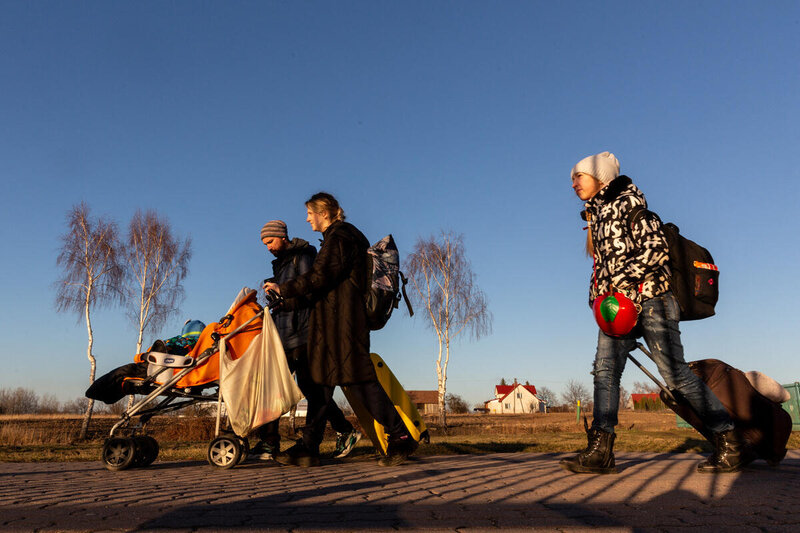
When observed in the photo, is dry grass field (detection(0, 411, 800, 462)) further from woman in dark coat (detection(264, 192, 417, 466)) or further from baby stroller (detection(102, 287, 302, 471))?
baby stroller (detection(102, 287, 302, 471))

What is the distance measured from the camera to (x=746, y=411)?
4512 mm

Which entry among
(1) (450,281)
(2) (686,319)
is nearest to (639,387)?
(1) (450,281)

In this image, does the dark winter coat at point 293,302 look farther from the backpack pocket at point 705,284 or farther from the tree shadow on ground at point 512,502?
the backpack pocket at point 705,284

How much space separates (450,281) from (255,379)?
2350 centimetres

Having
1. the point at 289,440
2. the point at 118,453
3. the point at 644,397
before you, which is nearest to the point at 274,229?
the point at 118,453

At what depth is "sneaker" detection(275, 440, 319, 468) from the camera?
505 cm

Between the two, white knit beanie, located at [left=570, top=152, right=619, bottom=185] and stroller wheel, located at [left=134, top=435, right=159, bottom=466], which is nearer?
white knit beanie, located at [left=570, top=152, right=619, bottom=185]

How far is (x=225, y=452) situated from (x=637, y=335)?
3335mm

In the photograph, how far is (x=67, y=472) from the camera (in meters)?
4.96

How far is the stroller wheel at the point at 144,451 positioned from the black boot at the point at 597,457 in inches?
141

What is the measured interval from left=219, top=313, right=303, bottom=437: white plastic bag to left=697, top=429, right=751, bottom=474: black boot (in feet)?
10.2

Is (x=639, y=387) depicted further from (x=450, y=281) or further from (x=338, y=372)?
(x=338, y=372)

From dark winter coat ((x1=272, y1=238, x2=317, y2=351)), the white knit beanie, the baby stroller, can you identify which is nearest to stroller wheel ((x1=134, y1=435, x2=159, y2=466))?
the baby stroller

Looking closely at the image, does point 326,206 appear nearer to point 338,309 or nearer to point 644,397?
point 338,309
